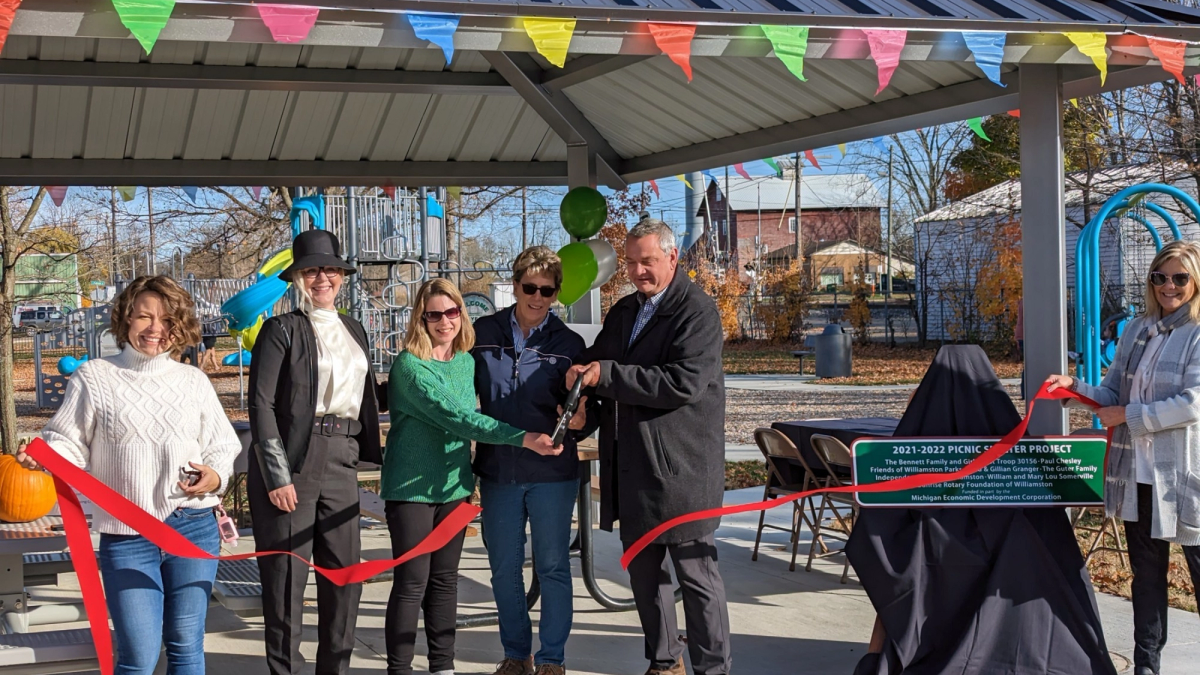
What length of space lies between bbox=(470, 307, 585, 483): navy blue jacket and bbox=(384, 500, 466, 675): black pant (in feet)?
0.88

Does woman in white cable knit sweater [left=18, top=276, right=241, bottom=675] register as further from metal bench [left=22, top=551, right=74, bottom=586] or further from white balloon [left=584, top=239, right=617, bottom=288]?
white balloon [left=584, top=239, right=617, bottom=288]

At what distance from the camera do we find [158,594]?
359 cm

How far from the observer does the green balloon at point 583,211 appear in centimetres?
645

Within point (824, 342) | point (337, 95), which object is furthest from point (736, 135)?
point (824, 342)

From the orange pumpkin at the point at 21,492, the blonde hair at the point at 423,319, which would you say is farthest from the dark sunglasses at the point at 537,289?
the orange pumpkin at the point at 21,492

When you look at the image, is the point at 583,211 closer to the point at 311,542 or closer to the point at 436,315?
the point at 436,315

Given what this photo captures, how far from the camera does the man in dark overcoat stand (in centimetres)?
436

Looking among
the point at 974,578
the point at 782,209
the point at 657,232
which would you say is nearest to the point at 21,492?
the point at 657,232

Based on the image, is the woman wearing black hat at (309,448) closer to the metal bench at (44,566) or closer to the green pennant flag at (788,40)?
the green pennant flag at (788,40)

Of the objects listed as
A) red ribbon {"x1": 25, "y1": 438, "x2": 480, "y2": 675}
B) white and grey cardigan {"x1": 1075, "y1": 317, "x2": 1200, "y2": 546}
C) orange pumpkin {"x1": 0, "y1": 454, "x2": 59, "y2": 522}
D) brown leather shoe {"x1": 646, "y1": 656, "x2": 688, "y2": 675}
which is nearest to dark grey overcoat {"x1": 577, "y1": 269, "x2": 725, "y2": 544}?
brown leather shoe {"x1": 646, "y1": 656, "x2": 688, "y2": 675}

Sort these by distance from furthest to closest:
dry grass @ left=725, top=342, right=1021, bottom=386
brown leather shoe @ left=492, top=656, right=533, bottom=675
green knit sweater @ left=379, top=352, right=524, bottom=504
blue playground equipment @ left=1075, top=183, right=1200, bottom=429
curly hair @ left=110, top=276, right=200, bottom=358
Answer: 1. dry grass @ left=725, top=342, right=1021, bottom=386
2. blue playground equipment @ left=1075, top=183, right=1200, bottom=429
3. brown leather shoe @ left=492, top=656, right=533, bottom=675
4. green knit sweater @ left=379, top=352, right=524, bottom=504
5. curly hair @ left=110, top=276, right=200, bottom=358

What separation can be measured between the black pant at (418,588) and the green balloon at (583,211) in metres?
2.40

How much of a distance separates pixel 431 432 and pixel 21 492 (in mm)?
2335

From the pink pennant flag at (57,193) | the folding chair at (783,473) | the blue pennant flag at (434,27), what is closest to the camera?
the blue pennant flag at (434,27)
